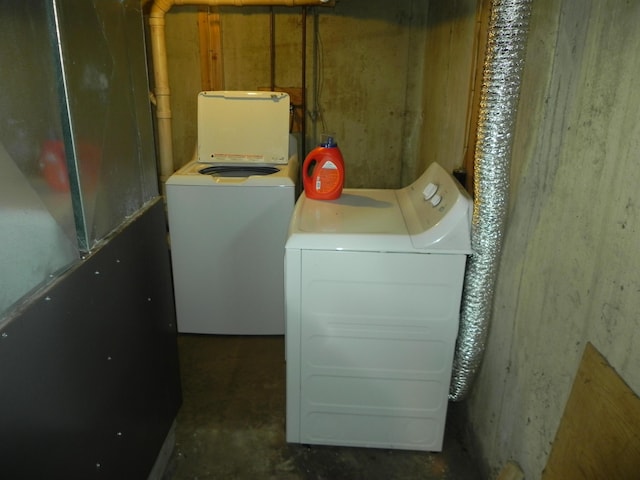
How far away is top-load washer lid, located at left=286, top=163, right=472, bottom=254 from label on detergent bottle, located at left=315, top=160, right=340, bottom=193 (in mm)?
65

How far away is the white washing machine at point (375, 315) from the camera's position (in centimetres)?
157

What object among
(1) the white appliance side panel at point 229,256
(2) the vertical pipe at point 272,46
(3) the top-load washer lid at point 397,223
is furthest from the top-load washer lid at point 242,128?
(3) the top-load washer lid at point 397,223

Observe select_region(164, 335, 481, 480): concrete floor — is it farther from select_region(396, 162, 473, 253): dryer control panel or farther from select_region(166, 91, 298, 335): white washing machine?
select_region(396, 162, 473, 253): dryer control panel

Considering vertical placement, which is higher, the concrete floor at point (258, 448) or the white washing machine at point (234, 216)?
the white washing machine at point (234, 216)

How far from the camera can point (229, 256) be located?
2.52 m

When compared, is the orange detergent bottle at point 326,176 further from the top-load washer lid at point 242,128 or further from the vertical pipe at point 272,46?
the vertical pipe at point 272,46

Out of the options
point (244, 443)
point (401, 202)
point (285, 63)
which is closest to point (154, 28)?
point (285, 63)

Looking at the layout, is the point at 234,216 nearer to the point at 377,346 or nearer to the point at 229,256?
the point at 229,256

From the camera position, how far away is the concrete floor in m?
1.80

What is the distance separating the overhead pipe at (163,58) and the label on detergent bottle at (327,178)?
1456 mm

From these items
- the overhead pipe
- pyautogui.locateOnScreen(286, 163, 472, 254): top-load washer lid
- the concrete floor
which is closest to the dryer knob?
pyautogui.locateOnScreen(286, 163, 472, 254): top-load washer lid

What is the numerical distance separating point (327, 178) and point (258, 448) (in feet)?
3.64

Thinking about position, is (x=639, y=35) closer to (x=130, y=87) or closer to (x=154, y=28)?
(x=130, y=87)

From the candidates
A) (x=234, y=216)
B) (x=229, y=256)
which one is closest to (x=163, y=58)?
(x=234, y=216)
